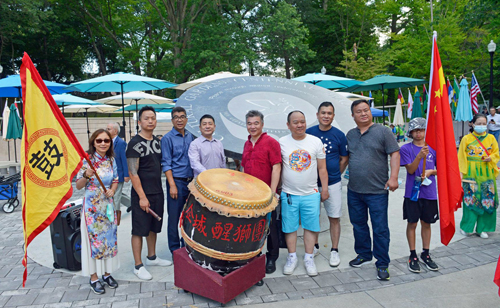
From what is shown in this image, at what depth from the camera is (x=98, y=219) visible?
11.6ft

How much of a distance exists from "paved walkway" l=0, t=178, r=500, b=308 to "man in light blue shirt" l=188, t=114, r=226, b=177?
128 cm

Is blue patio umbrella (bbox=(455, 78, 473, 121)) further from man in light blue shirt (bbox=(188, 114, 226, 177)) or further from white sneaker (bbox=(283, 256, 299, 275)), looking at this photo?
man in light blue shirt (bbox=(188, 114, 226, 177))

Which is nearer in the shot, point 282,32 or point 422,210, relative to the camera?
point 422,210

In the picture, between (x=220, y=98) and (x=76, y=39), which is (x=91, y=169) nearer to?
(x=220, y=98)

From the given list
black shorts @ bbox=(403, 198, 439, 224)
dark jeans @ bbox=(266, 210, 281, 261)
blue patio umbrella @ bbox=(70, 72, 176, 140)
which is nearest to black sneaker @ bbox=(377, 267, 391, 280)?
black shorts @ bbox=(403, 198, 439, 224)

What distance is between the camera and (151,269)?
410 centimetres

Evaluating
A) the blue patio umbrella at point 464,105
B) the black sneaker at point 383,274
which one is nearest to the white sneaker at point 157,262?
the black sneaker at point 383,274

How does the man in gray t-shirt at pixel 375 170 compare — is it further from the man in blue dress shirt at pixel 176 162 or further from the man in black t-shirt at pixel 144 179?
the man in black t-shirt at pixel 144 179

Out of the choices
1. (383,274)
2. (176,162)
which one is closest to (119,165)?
(176,162)

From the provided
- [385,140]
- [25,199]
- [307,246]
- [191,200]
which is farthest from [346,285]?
[25,199]

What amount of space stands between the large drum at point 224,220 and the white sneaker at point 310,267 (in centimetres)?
78

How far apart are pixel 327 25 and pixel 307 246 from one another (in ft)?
97.7

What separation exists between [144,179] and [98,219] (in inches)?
23.2

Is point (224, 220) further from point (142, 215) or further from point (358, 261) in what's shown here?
point (358, 261)
